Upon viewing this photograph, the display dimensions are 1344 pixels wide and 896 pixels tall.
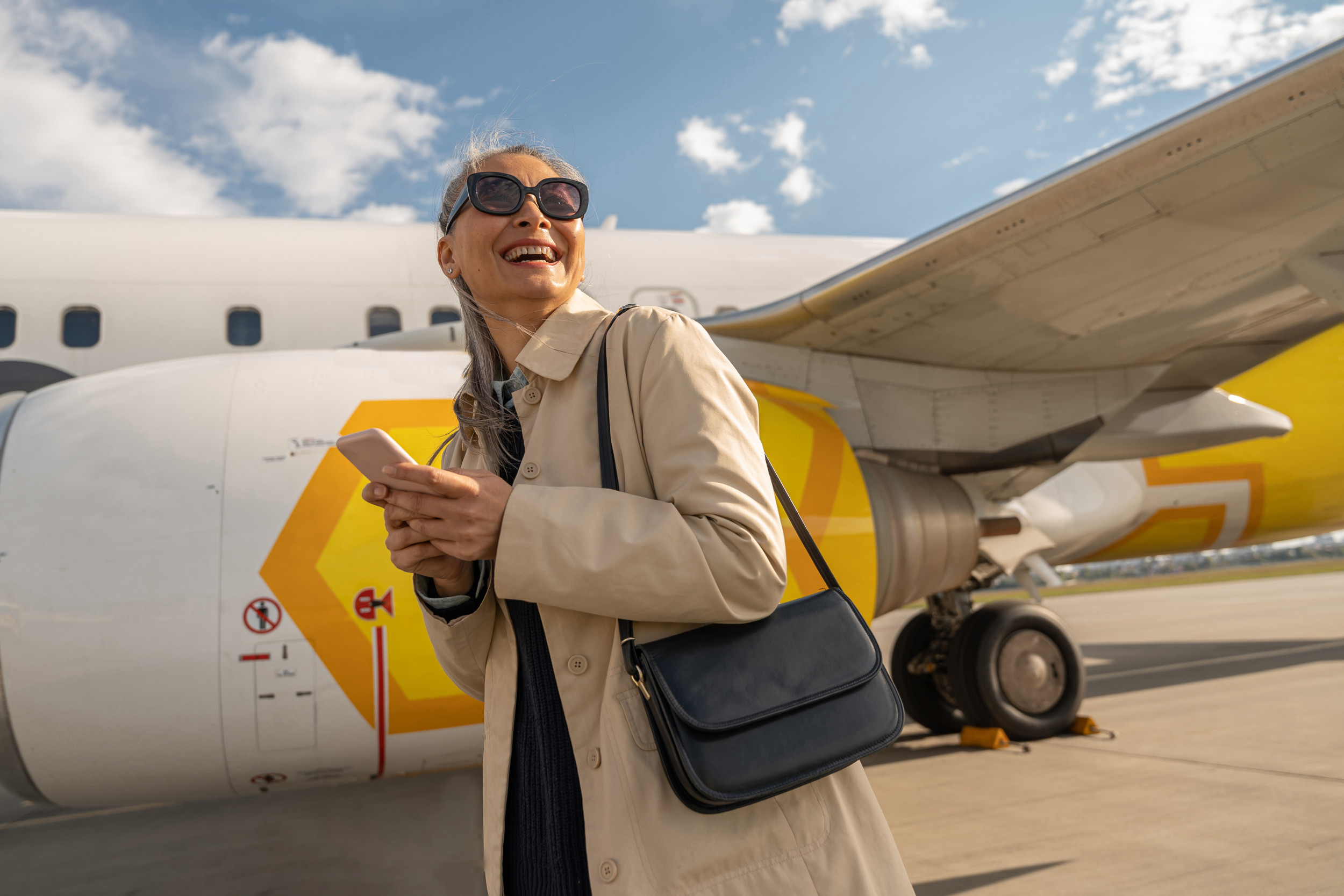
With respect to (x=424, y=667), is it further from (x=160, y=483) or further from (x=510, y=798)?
(x=510, y=798)

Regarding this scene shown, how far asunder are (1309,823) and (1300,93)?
2715 mm

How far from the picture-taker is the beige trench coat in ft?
2.92

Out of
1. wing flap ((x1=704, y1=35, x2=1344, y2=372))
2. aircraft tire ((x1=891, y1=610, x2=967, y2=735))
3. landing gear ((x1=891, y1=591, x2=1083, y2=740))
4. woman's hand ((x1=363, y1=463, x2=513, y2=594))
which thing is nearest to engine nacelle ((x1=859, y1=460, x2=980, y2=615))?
wing flap ((x1=704, y1=35, x2=1344, y2=372))

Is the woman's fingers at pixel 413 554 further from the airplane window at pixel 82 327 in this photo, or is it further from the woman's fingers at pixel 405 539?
the airplane window at pixel 82 327

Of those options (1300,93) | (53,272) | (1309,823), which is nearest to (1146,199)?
(1300,93)

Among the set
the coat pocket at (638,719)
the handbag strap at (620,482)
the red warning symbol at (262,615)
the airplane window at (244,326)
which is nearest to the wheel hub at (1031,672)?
the red warning symbol at (262,615)

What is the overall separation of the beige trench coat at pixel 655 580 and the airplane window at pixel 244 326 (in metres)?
4.72

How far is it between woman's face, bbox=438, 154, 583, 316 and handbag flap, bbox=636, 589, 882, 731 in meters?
0.54

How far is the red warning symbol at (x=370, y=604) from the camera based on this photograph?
261cm

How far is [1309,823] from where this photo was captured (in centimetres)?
312

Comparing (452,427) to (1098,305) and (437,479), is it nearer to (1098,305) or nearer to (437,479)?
(437,479)

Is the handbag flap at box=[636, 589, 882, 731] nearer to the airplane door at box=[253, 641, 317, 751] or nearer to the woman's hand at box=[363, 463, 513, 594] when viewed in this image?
the woman's hand at box=[363, 463, 513, 594]

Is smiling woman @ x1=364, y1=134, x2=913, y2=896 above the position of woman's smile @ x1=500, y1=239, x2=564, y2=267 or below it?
below

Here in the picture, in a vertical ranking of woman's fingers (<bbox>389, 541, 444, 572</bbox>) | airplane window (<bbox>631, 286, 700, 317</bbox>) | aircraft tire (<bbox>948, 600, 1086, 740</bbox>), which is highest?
airplane window (<bbox>631, 286, 700, 317</bbox>)
